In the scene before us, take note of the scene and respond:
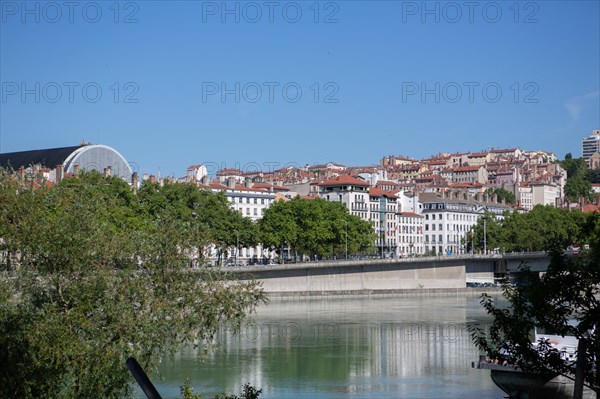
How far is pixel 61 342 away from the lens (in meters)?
14.7

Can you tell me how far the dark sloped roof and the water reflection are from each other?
3410 cm

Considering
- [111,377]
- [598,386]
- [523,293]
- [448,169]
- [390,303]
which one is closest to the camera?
[598,386]

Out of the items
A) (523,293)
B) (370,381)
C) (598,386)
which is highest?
(523,293)

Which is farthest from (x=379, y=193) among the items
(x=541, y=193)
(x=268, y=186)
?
(x=541, y=193)

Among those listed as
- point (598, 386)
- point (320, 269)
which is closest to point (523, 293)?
point (598, 386)

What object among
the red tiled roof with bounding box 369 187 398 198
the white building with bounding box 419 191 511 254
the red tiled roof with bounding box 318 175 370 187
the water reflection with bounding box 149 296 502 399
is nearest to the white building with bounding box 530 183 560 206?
the white building with bounding box 419 191 511 254

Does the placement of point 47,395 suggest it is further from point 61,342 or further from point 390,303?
point 390,303

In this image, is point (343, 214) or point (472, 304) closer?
point (472, 304)

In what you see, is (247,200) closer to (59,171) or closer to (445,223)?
(59,171)

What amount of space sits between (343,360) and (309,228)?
39540mm

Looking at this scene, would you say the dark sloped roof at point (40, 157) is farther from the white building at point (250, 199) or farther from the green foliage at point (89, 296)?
the green foliage at point (89, 296)

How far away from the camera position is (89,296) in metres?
15.8

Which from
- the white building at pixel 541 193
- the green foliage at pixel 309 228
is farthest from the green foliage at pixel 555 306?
the white building at pixel 541 193

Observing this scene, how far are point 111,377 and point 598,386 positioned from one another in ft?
24.5
